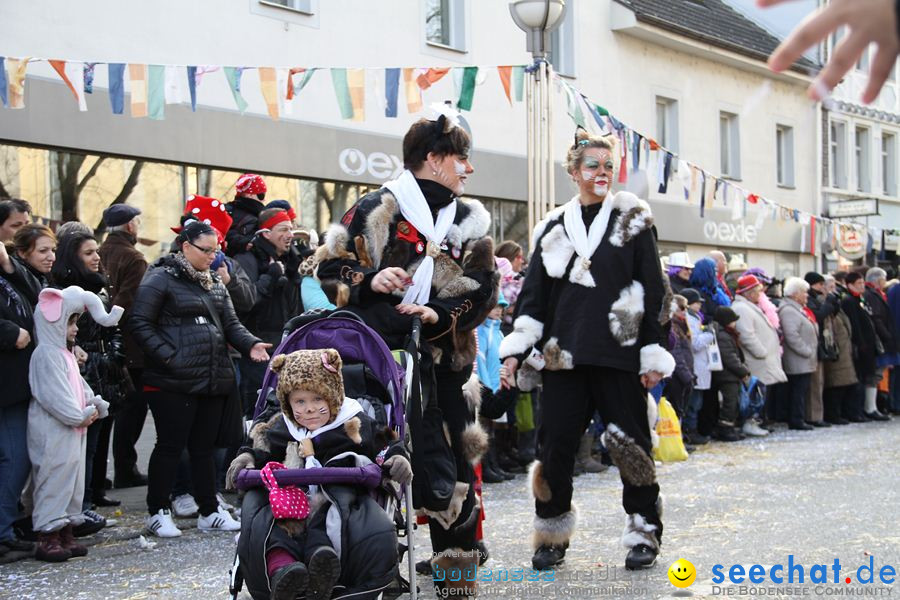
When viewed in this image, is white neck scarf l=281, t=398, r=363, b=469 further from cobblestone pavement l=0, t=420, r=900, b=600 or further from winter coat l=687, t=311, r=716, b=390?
winter coat l=687, t=311, r=716, b=390

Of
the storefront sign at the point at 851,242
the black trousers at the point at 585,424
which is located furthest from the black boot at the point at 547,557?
the storefront sign at the point at 851,242

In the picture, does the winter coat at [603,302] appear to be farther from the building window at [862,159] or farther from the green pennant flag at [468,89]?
the building window at [862,159]

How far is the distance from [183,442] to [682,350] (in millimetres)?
6392

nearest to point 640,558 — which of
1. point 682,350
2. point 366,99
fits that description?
point 682,350

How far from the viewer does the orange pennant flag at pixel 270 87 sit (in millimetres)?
11586

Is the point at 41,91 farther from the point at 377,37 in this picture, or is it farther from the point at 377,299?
the point at 377,299

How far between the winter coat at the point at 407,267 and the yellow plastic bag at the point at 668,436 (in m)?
6.25

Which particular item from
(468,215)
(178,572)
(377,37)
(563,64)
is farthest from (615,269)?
(563,64)

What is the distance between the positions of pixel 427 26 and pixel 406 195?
1292 centimetres

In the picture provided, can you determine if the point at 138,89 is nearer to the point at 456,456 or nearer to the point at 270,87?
the point at 270,87

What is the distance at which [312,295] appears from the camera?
8289mm

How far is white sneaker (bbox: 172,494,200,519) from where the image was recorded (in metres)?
7.82

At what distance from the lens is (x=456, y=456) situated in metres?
5.12

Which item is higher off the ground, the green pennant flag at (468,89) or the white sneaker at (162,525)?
the green pennant flag at (468,89)
